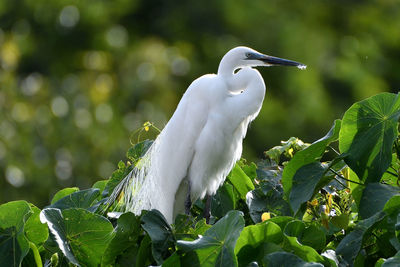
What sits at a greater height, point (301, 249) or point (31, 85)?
point (301, 249)

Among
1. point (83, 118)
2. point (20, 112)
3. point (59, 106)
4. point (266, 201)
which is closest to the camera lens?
point (266, 201)

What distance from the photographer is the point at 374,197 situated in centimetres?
198

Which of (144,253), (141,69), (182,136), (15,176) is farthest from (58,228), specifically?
Result: (141,69)

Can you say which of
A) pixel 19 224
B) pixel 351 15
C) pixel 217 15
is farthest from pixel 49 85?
pixel 19 224

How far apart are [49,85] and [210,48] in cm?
256

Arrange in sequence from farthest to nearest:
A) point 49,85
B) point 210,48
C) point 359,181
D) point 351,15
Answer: point 351,15 < point 210,48 < point 49,85 < point 359,181

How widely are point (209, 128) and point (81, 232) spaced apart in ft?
3.79

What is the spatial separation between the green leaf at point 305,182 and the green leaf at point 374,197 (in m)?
0.12

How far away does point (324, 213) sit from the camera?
2076 millimetres

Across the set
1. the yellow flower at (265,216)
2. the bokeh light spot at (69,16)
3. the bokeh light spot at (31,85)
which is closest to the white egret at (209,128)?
the yellow flower at (265,216)

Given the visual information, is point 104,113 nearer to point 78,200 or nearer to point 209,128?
point 209,128

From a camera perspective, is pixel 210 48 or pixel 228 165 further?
pixel 210 48

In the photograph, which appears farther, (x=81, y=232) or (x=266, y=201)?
(x=266, y=201)

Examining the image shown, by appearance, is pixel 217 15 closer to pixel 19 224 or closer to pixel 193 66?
pixel 193 66
